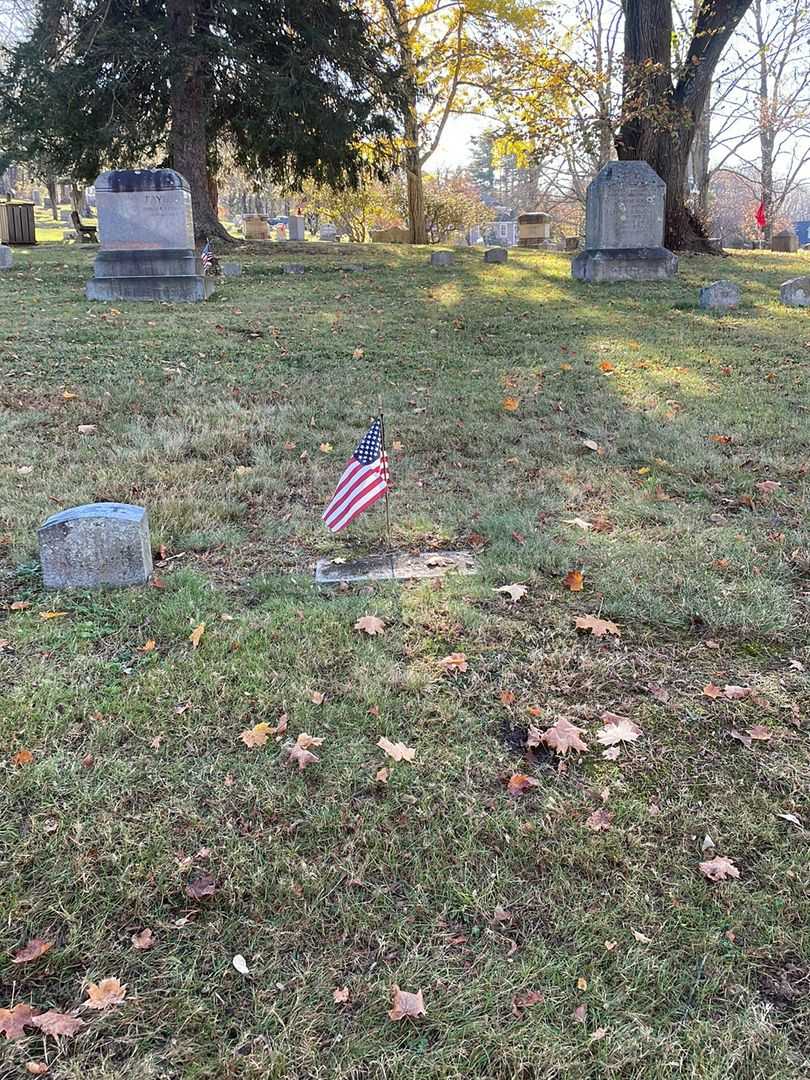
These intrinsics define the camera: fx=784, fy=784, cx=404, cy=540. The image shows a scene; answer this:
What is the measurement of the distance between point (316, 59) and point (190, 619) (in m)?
18.2

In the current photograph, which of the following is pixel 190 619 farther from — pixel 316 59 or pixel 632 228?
pixel 316 59

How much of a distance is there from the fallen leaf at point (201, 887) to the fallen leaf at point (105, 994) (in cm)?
30

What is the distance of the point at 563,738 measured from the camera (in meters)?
2.94

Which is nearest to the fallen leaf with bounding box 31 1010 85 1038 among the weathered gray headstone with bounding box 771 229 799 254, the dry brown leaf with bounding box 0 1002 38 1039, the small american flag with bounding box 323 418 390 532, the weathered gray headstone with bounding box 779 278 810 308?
the dry brown leaf with bounding box 0 1002 38 1039

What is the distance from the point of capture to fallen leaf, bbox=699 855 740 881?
237 centimetres

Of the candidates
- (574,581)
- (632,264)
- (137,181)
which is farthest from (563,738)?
(632,264)

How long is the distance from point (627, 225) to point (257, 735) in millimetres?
13929

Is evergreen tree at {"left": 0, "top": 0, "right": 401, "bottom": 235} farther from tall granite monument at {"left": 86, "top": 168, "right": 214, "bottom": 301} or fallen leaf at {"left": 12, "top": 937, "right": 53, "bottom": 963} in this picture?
fallen leaf at {"left": 12, "top": 937, "right": 53, "bottom": 963}

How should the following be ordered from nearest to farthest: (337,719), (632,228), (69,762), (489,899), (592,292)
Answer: (489,899)
(69,762)
(337,719)
(592,292)
(632,228)

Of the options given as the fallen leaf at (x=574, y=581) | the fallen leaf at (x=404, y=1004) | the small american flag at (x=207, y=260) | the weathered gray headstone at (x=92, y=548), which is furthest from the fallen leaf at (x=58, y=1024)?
the small american flag at (x=207, y=260)

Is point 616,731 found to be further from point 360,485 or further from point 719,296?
point 719,296

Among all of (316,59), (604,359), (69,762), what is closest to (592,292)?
(604,359)

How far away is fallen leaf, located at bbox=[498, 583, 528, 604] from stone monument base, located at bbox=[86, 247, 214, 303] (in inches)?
389

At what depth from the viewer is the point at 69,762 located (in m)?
2.80
